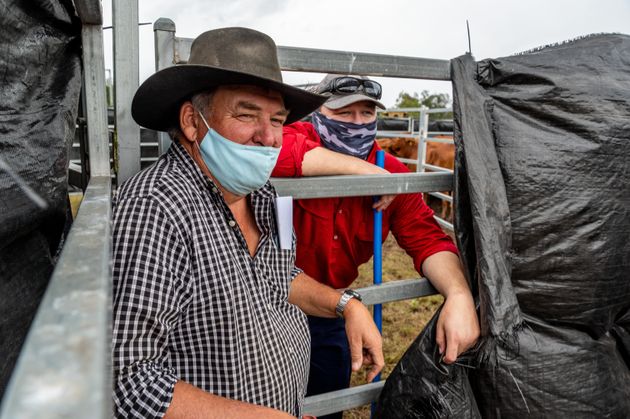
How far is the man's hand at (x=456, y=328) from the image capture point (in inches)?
55.9

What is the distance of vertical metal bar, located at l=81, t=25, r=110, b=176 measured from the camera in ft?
3.95

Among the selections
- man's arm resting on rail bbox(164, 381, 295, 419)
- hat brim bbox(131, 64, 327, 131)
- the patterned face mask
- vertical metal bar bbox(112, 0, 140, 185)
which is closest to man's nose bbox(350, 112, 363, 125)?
the patterned face mask

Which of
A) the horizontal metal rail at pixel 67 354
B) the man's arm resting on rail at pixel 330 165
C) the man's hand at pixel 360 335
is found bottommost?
the man's hand at pixel 360 335

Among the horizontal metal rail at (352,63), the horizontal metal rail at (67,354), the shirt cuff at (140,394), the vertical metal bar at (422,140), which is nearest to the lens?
the horizontal metal rail at (67,354)

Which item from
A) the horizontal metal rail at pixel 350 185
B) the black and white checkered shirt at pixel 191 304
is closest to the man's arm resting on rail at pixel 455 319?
the horizontal metal rail at pixel 350 185

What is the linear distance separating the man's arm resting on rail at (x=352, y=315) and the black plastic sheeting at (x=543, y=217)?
0.44 feet

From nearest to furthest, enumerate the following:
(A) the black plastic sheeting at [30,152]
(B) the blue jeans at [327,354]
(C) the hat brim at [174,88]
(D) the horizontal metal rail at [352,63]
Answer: (A) the black plastic sheeting at [30,152] < (C) the hat brim at [174,88] < (D) the horizontal metal rail at [352,63] < (B) the blue jeans at [327,354]

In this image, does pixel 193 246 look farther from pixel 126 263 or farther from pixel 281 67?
pixel 281 67

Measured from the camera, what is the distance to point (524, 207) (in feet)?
4.80

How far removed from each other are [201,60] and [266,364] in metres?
0.84

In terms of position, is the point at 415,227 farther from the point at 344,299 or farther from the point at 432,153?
the point at 432,153

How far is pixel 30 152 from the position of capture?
890mm

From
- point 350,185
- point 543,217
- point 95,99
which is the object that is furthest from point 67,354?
point 543,217

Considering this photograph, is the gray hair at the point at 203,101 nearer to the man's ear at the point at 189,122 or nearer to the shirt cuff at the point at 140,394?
the man's ear at the point at 189,122
